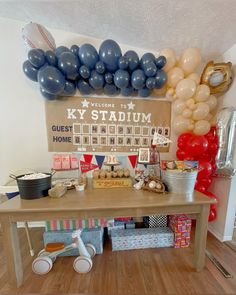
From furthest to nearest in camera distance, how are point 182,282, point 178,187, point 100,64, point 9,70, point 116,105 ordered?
point 116,105 < point 9,70 < point 100,64 < point 178,187 < point 182,282

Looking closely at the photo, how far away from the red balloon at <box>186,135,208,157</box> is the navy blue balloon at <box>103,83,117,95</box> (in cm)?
102

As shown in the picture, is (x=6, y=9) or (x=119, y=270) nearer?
(x=119, y=270)

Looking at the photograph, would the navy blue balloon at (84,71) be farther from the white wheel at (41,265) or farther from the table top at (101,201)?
the white wheel at (41,265)

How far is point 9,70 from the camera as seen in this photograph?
1.69 meters

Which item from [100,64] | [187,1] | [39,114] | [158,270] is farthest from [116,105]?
[158,270]

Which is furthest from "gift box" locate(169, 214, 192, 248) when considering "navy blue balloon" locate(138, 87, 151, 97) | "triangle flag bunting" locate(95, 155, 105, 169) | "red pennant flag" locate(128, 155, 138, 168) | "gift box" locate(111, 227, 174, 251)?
"navy blue balloon" locate(138, 87, 151, 97)

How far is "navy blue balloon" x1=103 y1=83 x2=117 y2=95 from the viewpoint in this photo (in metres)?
1.61

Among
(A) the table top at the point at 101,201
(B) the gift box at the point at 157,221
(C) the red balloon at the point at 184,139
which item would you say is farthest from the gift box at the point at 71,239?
(C) the red balloon at the point at 184,139

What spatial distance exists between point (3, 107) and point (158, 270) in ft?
7.92

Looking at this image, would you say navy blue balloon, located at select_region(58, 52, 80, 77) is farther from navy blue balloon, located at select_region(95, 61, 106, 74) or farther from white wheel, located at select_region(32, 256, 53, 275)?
white wheel, located at select_region(32, 256, 53, 275)

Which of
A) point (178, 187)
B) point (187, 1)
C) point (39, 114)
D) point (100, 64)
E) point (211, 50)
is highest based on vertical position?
point (187, 1)

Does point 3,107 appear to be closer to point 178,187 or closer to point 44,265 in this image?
point 44,265

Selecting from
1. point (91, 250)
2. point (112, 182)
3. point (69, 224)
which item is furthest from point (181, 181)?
point (69, 224)

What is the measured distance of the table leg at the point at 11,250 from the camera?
3.57ft
